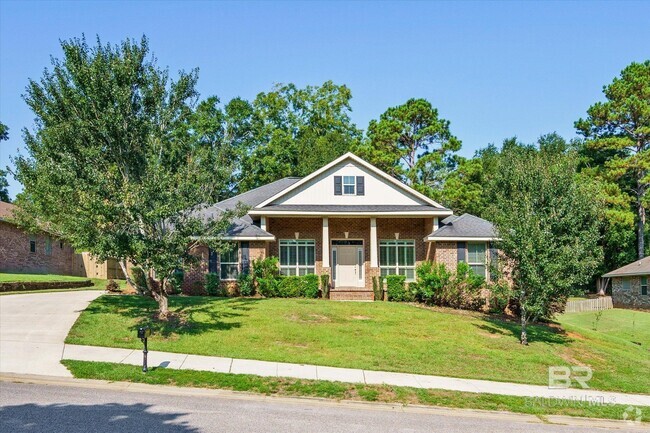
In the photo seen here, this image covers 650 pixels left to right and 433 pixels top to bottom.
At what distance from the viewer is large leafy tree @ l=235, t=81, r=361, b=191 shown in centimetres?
4603

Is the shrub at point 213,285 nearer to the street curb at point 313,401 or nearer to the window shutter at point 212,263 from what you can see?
the window shutter at point 212,263

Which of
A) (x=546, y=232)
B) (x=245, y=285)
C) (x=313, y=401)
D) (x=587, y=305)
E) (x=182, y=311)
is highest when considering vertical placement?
(x=546, y=232)

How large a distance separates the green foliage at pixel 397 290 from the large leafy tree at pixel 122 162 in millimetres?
10087

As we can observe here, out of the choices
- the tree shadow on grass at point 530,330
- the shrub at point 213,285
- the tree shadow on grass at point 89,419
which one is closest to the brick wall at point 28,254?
the shrub at point 213,285

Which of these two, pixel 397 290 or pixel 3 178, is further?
pixel 3 178

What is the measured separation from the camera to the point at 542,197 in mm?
18844

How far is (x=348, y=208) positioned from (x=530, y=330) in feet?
34.8

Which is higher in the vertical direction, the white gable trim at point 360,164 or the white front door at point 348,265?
the white gable trim at point 360,164

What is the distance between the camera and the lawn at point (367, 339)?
599 inches

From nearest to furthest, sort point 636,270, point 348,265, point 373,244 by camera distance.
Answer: point 373,244
point 348,265
point 636,270

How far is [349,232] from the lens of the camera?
29.3 meters

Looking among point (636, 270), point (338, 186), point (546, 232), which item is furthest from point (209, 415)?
point (636, 270)

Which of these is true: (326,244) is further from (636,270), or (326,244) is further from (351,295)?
(636,270)

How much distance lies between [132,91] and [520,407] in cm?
1513
